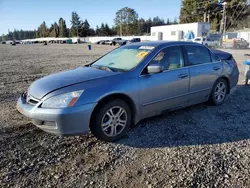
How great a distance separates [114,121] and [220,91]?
3001 millimetres

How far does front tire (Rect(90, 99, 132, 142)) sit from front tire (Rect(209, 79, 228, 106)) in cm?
239

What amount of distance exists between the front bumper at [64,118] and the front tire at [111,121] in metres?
0.16

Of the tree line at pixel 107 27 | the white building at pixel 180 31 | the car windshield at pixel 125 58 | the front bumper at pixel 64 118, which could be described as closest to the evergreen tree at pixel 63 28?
the tree line at pixel 107 27

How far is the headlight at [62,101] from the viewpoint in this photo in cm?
309

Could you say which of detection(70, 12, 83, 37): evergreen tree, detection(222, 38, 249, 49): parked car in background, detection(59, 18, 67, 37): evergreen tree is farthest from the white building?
detection(59, 18, 67, 37): evergreen tree

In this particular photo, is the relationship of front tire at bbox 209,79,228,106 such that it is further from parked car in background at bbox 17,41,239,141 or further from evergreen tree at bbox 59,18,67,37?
evergreen tree at bbox 59,18,67,37

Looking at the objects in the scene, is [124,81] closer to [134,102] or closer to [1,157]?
[134,102]

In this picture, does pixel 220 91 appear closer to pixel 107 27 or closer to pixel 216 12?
pixel 216 12

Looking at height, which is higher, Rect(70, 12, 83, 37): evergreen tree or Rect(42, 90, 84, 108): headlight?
Rect(70, 12, 83, 37): evergreen tree

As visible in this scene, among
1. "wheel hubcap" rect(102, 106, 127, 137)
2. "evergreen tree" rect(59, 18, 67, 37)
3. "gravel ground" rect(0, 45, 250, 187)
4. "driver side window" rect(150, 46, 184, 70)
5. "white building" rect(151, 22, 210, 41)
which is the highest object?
"evergreen tree" rect(59, 18, 67, 37)

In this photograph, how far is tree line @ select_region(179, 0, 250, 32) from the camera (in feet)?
193

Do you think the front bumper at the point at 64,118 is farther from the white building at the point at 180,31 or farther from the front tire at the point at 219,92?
the white building at the point at 180,31

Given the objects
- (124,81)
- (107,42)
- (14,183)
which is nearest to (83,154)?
(14,183)

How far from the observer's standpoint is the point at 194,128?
4.04 metres
